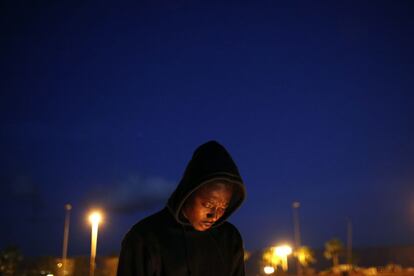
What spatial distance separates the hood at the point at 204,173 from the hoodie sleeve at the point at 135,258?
36 cm

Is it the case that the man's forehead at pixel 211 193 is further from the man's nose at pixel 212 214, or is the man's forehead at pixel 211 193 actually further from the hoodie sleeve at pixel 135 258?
the hoodie sleeve at pixel 135 258

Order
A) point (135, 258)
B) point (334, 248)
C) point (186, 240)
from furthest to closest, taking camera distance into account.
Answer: point (334, 248)
point (186, 240)
point (135, 258)

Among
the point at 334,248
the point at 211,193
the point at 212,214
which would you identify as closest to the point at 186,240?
the point at 212,214

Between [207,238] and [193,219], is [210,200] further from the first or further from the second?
[207,238]

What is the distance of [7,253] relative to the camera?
7331 centimetres

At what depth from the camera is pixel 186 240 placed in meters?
3.04

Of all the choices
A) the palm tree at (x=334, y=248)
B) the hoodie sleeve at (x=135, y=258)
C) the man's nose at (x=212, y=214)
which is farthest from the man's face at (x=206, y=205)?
the palm tree at (x=334, y=248)

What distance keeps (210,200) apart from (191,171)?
27cm

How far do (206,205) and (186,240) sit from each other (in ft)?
1.06

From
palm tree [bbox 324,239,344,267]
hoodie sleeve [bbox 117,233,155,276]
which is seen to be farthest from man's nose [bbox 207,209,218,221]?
palm tree [bbox 324,239,344,267]

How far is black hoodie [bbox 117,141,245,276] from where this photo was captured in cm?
273

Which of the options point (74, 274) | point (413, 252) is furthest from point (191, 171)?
point (413, 252)

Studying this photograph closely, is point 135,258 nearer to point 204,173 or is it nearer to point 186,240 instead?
point 186,240

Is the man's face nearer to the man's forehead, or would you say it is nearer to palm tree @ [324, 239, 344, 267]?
the man's forehead
